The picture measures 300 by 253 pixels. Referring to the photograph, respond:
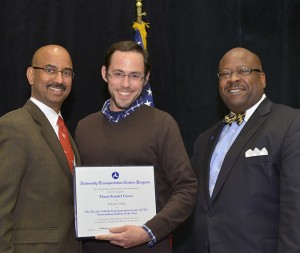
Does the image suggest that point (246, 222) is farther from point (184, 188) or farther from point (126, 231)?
point (126, 231)

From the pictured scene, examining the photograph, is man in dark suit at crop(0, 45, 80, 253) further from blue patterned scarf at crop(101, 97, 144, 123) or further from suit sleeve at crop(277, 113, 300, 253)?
suit sleeve at crop(277, 113, 300, 253)

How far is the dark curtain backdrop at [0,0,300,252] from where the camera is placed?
195 inches

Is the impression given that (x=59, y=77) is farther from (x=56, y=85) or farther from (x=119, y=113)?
(x=119, y=113)

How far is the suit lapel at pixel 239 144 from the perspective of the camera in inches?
125

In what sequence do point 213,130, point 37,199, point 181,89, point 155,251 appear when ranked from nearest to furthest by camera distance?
point 37,199 → point 155,251 → point 213,130 → point 181,89

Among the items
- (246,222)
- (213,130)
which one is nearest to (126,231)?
(246,222)

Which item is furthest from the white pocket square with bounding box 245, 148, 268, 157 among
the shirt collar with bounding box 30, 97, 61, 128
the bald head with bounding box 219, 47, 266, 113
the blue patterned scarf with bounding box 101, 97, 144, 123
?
the shirt collar with bounding box 30, 97, 61, 128

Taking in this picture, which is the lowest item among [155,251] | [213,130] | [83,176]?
[155,251]

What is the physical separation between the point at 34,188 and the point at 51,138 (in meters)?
0.33

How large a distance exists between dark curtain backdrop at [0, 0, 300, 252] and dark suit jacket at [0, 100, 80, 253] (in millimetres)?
2193

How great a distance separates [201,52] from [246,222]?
3146mm

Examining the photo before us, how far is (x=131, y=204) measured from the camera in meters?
2.94

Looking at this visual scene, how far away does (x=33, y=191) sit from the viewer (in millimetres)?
2814

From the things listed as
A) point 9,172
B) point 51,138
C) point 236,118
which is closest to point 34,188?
point 9,172
